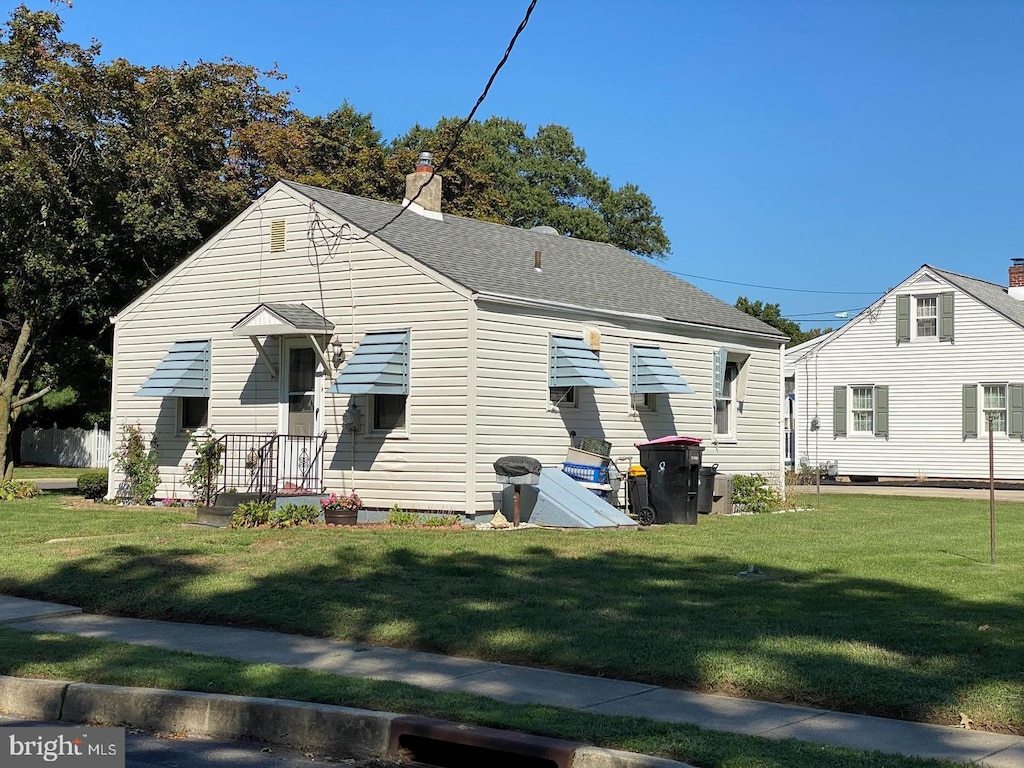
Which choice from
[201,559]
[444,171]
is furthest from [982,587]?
[444,171]

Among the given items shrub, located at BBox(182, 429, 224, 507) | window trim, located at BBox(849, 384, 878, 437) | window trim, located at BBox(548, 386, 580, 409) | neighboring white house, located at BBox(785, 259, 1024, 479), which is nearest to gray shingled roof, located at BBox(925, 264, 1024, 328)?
neighboring white house, located at BBox(785, 259, 1024, 479)

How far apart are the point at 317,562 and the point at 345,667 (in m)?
4.44

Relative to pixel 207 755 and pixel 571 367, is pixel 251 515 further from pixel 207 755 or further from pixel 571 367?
pixel 207 755

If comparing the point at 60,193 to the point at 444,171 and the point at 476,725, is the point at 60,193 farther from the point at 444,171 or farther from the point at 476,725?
the point at 476,725

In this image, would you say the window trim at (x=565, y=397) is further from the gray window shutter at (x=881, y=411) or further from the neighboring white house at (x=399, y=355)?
the gray window shutter at (x=881, y=411)

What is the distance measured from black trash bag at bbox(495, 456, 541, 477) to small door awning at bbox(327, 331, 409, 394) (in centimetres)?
197

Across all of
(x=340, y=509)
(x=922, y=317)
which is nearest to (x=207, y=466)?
(x=340, y=509)

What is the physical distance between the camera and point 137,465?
2119cm

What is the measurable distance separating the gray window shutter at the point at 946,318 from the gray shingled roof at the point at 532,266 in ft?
41.4

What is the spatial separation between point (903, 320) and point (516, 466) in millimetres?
22695

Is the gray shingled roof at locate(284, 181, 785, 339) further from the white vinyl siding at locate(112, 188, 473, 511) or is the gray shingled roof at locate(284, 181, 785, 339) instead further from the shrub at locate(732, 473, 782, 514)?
the shrub at locate(732, 473, 782, 514)

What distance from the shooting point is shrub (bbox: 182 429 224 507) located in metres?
19.5

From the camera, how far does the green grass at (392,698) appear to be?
5.85 metres

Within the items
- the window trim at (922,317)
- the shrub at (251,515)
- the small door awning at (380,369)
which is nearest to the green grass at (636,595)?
the shrub at (251,515)
